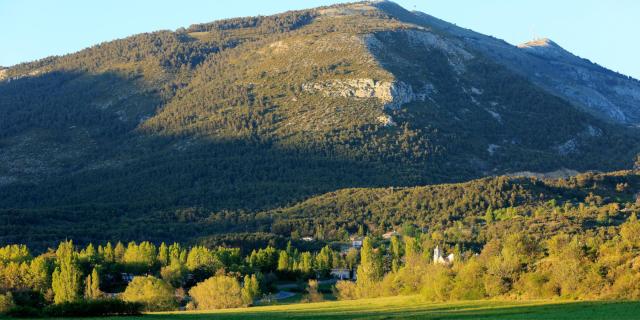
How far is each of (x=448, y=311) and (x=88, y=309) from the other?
23682mm

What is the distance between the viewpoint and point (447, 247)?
131 m

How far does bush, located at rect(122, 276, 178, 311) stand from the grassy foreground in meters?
12.6

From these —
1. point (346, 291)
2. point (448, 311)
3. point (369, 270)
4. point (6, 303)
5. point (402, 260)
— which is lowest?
point (402, 260)

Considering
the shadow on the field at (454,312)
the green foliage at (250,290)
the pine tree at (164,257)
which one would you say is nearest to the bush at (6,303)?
the shadow on the field at (454,312)

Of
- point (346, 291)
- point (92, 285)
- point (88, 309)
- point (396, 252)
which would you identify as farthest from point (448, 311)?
point (396, 252)

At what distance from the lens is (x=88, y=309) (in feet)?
223

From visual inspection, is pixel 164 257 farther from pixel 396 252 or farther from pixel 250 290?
pixel 396 252

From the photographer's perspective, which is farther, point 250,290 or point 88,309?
point 250,290

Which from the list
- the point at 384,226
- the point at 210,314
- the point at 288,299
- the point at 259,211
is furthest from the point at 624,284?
the point at 259,211

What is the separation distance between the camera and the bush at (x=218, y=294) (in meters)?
93.6

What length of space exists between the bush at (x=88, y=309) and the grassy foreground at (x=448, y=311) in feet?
7.61

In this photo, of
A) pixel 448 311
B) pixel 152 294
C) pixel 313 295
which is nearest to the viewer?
pixel 448 311

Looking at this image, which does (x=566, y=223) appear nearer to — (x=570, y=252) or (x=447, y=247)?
(x=447, y=247)

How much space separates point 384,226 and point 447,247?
42.1m
